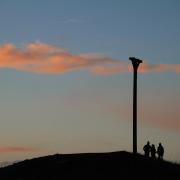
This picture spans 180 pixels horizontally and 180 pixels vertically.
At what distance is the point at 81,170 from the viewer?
36094mm

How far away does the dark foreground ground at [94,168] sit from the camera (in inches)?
1367

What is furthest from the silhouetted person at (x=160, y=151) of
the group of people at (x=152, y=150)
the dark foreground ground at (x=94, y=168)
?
the dark foreground ground at (x=94, y=168)

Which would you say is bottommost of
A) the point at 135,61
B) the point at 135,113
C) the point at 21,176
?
the point at 21,176

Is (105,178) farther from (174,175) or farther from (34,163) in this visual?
(34,163)

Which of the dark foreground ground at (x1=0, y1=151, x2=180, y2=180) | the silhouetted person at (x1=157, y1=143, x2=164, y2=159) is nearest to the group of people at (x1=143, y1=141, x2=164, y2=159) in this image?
the silhouetted person at (x1=157, y1=143, x2=164, y2=159)

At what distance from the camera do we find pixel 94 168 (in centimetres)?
3609

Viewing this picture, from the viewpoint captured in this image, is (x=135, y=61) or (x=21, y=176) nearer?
(x=21, y=176)

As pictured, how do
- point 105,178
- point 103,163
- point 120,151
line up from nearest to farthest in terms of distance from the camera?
point 105,178 < point 103,163 < point 120,151

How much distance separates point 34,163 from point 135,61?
10.1m

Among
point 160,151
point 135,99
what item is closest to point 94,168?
point 135,99

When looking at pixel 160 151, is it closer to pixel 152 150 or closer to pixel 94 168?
pixel 152 150

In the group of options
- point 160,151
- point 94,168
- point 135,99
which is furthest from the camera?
point 160,151

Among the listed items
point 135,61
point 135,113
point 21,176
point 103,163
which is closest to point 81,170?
point 103,163

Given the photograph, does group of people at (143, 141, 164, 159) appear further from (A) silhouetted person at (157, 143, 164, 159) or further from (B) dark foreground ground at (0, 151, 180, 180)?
(B) dark foreground ground at (0, 151, 180, 180)
